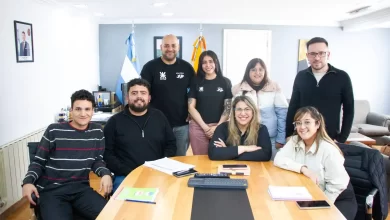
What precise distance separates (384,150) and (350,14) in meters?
2.43

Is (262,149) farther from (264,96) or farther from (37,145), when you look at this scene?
(37,145)

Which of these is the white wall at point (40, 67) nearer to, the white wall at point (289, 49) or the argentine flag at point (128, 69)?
the argentine flag at point (128, 69)

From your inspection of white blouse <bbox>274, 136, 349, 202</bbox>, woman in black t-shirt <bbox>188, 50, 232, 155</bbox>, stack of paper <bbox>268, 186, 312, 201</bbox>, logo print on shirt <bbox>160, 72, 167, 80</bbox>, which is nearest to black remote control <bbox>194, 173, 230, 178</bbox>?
stack of paper <bbox>268, 186, 312, 201</bbox>

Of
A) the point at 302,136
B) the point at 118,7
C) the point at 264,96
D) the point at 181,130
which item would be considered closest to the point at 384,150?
the point at 264,96

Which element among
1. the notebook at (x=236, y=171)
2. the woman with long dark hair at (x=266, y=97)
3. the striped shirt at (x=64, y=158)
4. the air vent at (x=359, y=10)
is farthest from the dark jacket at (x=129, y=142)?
the air vent at (x=359, y=10)

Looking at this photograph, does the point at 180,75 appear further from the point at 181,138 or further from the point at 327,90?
the point at 327,90

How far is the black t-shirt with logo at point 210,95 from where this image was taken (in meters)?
2.87

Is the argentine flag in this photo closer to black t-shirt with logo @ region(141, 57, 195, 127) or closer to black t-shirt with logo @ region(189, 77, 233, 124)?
A: black t-shirt with logo @ region(141, 57, 195, 127)

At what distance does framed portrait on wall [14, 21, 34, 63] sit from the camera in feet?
10.5

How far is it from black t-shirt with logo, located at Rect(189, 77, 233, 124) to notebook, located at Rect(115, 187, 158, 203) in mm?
1245

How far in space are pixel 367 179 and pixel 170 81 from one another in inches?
66.9

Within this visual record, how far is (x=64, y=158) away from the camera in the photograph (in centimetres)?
218

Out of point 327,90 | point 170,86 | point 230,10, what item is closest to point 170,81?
point 170,86

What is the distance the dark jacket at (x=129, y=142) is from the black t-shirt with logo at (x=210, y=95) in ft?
1.68
